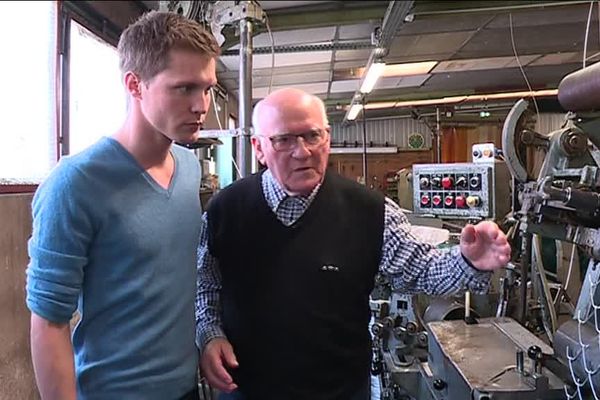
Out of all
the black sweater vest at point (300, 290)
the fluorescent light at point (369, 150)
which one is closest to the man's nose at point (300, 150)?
the black sweater vest at point (300, 290)

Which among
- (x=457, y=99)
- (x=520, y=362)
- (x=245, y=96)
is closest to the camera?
(x=520, y=362)

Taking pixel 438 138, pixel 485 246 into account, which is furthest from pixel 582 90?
pixel 438 138

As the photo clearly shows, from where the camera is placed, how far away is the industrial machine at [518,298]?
1.39 m

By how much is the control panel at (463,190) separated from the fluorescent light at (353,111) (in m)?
3.78

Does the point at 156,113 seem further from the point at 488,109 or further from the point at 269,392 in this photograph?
the point at 488,109

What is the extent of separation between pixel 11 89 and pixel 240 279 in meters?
1.19

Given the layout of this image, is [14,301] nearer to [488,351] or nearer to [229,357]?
[229,357]

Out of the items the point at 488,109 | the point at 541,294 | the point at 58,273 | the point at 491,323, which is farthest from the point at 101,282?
the point at 488,109

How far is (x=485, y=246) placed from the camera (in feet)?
3.57

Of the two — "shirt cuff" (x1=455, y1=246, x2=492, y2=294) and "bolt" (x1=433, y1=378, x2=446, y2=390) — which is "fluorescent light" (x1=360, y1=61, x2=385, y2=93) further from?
"shirt cuff" (x1=455, y1=246, x2=492, y2=294)

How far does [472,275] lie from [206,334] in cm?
63

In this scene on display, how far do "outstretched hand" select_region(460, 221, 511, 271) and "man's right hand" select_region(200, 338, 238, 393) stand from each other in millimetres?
579

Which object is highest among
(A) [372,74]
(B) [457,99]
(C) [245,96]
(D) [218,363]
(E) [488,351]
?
(A) [372,74]

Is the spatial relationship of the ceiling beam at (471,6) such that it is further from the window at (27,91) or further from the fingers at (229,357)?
the fingers at (229,357)
